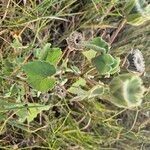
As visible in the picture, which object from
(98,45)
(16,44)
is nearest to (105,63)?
(98,45)

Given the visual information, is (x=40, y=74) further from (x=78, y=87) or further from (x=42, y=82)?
(x=78, y=87)

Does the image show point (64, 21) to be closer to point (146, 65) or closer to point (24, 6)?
point (24, 6)

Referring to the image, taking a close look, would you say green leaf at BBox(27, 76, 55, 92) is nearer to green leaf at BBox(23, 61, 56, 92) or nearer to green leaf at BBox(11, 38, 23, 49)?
green leaf at BBox(23, 61, 56, 92)

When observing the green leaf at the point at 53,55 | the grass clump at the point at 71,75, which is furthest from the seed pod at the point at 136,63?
the green leaf at the point at 53,55

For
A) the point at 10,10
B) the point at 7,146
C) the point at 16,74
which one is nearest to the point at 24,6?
the point at 10,10

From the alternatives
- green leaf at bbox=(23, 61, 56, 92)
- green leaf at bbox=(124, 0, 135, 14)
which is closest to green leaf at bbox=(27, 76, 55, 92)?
A: green leaf at bbox=(23, 61, 56, 92)

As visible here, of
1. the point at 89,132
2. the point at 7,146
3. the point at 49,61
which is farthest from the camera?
the point at 89,132

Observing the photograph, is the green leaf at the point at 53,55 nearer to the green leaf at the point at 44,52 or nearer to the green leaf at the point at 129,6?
the green leaf at the point at 44,52
